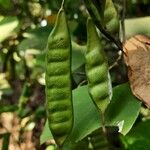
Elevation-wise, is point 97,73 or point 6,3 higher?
point 97,73

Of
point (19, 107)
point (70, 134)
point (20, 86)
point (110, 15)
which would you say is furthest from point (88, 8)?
point (20, 86)

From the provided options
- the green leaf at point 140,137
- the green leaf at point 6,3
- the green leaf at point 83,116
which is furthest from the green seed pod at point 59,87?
the green leaf at point 6,3

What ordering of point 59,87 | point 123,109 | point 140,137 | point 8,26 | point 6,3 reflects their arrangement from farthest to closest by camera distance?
point 8,26 < point 6,3 < point 140,137 < point 123,109 < point 59,87

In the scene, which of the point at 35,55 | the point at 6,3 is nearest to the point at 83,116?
the point at 6,3

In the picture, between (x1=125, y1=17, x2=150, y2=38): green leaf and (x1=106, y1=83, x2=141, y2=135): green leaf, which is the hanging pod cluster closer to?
(x1=106, y1=83, x2=141, y2=135): green leaf

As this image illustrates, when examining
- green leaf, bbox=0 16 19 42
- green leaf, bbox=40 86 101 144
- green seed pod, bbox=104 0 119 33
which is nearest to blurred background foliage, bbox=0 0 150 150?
green leaf, bbox=0 16 19 42

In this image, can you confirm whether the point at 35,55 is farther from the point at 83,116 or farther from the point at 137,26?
the point at 83,116

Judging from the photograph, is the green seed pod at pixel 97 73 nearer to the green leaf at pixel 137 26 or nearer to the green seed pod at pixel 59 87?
the green seed pod at pixel 59 87
